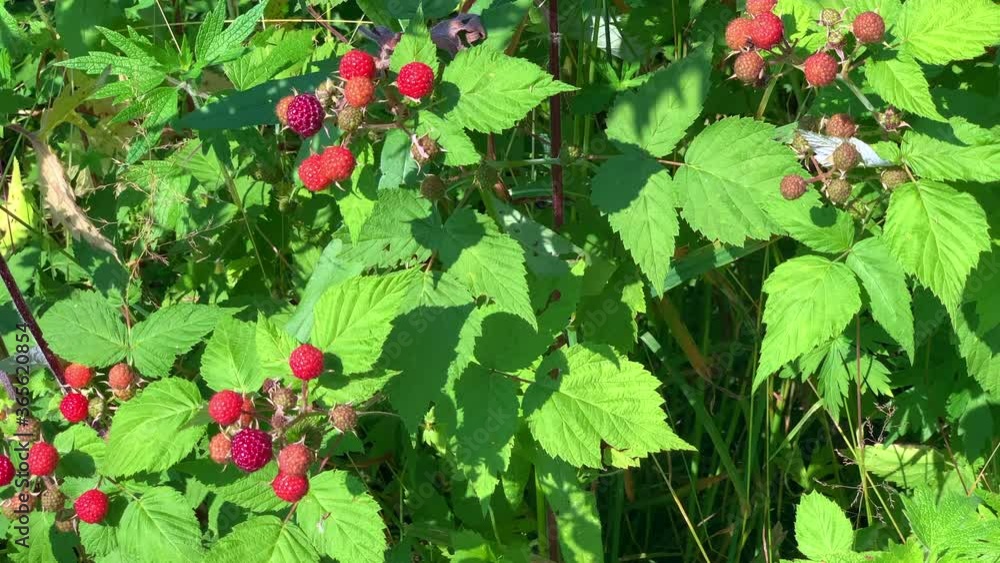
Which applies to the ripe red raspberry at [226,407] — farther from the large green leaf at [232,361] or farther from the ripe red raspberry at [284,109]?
the ripe red raspberry at [284,109]

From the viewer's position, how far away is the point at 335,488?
1762 millimetres

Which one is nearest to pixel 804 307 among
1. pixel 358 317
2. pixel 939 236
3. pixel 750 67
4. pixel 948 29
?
pixel 939 236

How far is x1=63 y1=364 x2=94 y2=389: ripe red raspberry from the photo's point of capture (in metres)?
2.18

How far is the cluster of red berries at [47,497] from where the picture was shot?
1.97m

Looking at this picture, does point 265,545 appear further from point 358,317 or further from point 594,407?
point 594,407

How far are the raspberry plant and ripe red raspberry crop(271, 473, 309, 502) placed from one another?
0.04 ft

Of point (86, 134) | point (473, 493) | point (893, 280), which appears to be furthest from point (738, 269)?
point (86, 134)

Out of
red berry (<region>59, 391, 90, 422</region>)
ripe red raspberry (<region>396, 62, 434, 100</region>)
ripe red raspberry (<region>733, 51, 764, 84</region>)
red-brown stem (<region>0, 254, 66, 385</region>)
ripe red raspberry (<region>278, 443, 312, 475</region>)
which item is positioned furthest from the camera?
red-brown stem (<region>0, 254, 66, 385</region>)

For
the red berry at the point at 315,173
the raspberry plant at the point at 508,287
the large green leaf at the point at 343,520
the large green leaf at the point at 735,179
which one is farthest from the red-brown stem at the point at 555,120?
the large green leaf at the point at 343,520

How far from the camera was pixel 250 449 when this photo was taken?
163 centimetres

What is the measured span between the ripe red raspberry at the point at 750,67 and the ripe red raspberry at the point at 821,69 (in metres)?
0.09

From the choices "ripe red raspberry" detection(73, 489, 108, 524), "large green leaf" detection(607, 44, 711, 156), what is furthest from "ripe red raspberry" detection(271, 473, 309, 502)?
"large green leaf" detection(607, 44, 711, 156)

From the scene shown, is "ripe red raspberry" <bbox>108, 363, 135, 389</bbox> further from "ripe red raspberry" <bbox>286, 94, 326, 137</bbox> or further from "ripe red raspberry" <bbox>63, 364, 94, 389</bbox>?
"ripe red raspberry" <bbox>286, 94, 326, 137</bbox>

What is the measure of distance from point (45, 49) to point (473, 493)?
1.95 meters
